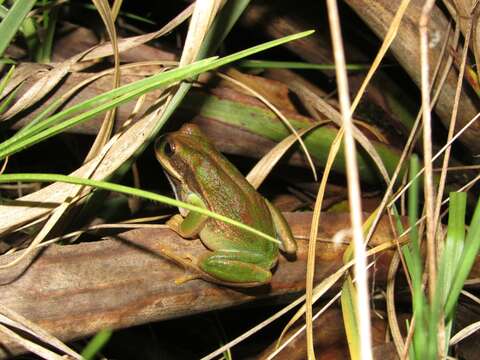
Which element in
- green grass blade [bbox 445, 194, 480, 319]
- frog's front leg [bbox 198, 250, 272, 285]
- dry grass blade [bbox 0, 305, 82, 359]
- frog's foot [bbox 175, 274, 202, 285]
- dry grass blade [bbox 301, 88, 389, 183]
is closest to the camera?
green grass blade [bbox 445, 194, 480, 319]

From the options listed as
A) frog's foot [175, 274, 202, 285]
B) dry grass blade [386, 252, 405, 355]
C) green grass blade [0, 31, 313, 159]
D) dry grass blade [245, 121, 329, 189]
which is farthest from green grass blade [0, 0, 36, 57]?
dry grass blade [386, 252, 405, 355]

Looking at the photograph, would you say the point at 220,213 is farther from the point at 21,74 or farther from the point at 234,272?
the point at 21,74

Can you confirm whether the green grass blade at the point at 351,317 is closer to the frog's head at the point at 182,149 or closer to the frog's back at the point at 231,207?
the frog's back at the point at 231,207

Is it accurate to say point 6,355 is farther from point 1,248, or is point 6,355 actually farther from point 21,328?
point 1,248

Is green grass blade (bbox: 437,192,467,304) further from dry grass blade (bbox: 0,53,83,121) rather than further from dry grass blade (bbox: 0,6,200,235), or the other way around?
dry grass blade (bbox: 0,53,83,121)

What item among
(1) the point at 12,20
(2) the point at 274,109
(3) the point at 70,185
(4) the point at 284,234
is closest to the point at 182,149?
(2) the point at 274,109

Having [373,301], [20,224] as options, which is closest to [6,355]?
[20,224]

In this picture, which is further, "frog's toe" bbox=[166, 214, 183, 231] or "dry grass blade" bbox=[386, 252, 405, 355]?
"frog's toe" bbox=[166, 214, 183, 231]
